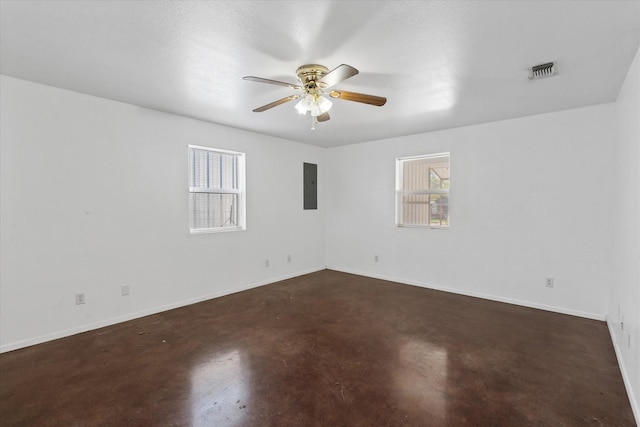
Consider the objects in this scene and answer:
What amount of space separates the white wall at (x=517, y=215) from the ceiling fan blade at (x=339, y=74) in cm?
279

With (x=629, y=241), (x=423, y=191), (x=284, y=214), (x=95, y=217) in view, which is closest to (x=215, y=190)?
(x=284, y=214)

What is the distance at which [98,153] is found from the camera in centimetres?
311

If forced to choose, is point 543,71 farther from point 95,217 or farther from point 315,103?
point 95,217

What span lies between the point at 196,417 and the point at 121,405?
1.75 ft

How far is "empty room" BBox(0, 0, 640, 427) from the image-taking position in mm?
1858

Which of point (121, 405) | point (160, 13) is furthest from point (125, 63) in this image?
point (121, 405)

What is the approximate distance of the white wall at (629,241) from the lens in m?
1.89

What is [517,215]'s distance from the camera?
3.81 meters

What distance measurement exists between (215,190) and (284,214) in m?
1.30

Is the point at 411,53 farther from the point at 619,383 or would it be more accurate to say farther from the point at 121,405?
the point at 121,405

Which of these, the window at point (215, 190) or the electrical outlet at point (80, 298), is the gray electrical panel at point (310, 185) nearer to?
the window at point (215, 190)

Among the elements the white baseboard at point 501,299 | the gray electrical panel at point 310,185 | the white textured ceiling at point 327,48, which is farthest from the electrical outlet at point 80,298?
the white baseboard at point 501,299

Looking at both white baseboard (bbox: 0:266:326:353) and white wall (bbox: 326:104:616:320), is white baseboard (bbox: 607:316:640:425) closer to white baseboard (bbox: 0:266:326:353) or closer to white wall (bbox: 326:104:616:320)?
white wall (bbox: 326:104:616:320)

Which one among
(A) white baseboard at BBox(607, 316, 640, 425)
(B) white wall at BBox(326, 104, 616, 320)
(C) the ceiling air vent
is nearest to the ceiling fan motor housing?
(C) the ceiling air vent
